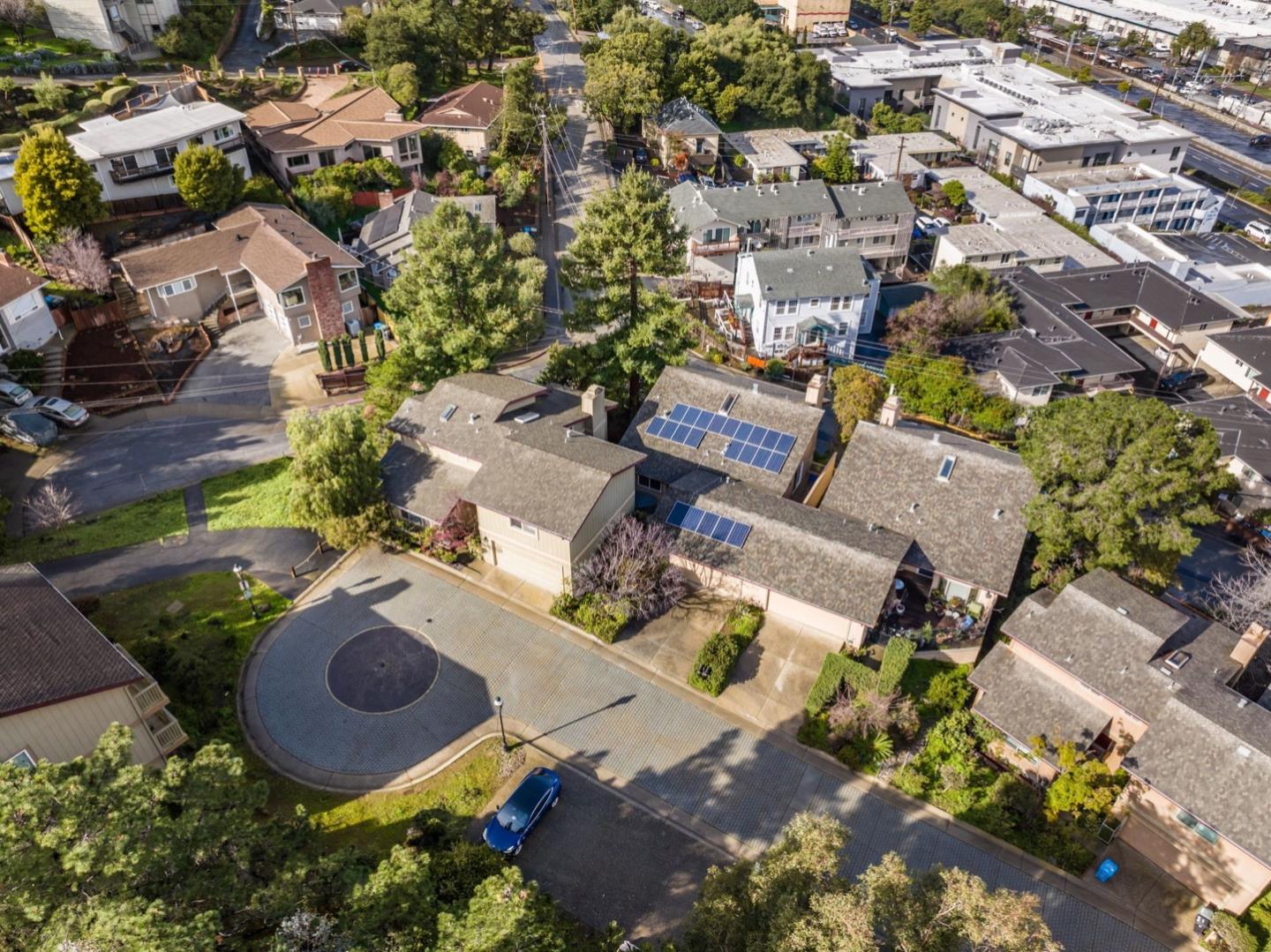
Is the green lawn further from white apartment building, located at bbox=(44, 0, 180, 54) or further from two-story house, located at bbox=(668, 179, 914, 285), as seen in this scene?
white apartment building, located at bbox=(44, 0, 180, 54)

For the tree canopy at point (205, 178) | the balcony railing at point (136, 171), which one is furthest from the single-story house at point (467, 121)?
the balcony railing at point (136, 171)

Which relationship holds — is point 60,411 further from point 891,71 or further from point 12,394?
point 891,71

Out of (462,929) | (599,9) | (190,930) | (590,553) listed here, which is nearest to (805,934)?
(462,929)

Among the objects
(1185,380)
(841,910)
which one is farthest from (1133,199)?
(841,910)

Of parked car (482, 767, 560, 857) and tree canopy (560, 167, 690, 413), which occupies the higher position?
tree canopy (560, 167, 690, 413)

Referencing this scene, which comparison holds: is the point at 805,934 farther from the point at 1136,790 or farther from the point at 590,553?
the point at 590,553

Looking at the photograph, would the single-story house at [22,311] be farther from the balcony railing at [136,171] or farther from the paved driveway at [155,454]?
the balcony railing at [136,171]

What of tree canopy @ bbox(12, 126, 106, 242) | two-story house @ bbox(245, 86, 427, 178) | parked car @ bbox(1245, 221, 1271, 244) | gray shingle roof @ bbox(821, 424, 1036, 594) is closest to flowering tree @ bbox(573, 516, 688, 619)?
gray shingle roof @ bbox(821, 424, 1036, 594)
